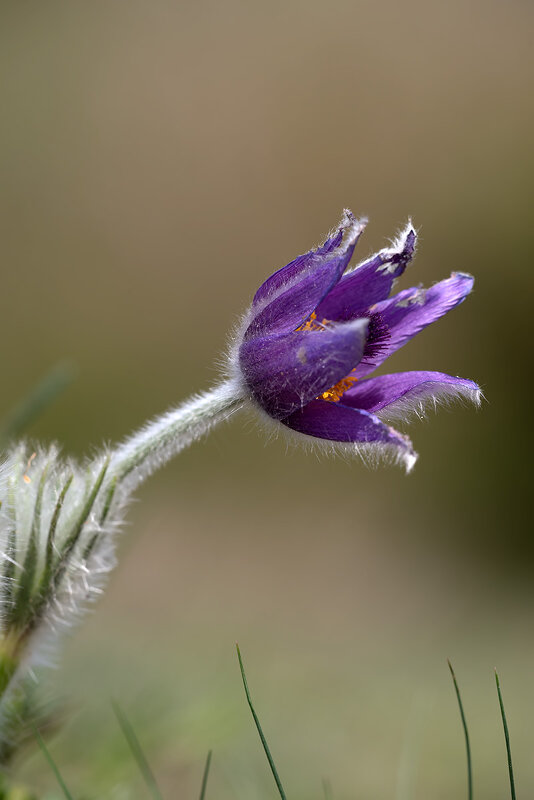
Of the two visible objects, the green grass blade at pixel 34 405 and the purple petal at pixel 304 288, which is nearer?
the purple petal at pixel 304 288

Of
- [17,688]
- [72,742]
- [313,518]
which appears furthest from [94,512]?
[313,518]

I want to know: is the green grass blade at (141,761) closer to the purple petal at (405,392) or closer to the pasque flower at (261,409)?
the pasque flower at (261,409)

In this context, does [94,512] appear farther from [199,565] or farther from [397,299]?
[199,565]

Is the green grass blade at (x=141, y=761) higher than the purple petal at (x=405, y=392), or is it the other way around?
the purple petal at (x=405, y=392)

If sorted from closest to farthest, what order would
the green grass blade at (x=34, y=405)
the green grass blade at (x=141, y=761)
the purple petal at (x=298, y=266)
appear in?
the green grass blade at (x=141, y=761) → the purple petal at (x=298, y=266) → the green grass blade at (x=34, y=405)

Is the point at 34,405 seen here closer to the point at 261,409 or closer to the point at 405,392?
the point at 261,409

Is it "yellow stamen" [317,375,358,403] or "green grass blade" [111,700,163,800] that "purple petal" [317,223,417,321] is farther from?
"green grass blade" [111,700,163,800]

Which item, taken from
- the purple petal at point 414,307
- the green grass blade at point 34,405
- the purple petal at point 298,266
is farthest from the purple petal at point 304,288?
the green grass blade at point 34,405

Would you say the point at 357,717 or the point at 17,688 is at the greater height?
the point at 17,688

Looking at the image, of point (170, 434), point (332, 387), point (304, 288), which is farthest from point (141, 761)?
point (304, 288)
